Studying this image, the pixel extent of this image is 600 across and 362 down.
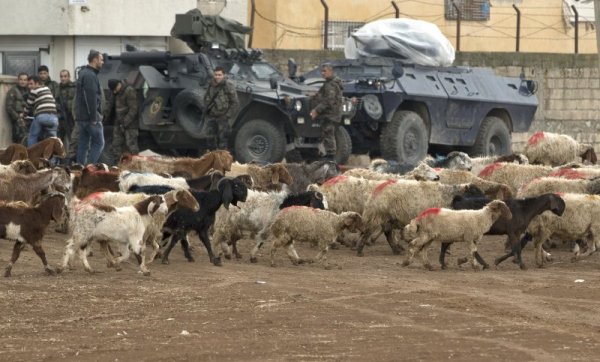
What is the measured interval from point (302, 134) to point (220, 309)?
14.2 meters

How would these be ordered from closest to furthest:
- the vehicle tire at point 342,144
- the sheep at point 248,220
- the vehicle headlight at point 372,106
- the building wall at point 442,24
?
the sheep at point 248,220 < the vehicle tire at point 342,144 < the vehicle headlight at point 372,106 < the building wall at point 442,24

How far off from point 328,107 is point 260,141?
134 centimetres

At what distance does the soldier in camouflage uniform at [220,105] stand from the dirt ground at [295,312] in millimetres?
8149

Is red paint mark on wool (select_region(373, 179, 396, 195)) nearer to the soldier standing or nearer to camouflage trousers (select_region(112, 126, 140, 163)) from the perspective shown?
camouflage trousers (select_region(112, 126, 140, 163))

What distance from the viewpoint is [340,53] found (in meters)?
38.3

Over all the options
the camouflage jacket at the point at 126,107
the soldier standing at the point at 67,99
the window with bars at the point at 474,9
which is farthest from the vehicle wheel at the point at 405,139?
the window with bars at the point at 474,9

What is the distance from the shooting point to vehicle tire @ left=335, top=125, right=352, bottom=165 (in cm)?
2969

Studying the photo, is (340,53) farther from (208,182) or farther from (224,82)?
(208,182)

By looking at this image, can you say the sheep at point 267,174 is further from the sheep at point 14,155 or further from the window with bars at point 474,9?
the window with bars at point 474,9

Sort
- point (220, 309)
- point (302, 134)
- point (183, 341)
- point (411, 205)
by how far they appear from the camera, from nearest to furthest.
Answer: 1. point (183, 341)
2. point (220, 309)
3. point (411, 205)
4. point (302, 134)

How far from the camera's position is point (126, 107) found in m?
28.1

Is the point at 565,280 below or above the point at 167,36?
below

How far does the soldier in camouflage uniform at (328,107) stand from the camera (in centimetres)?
2834

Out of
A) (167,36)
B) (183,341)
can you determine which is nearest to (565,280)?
(183,341)
